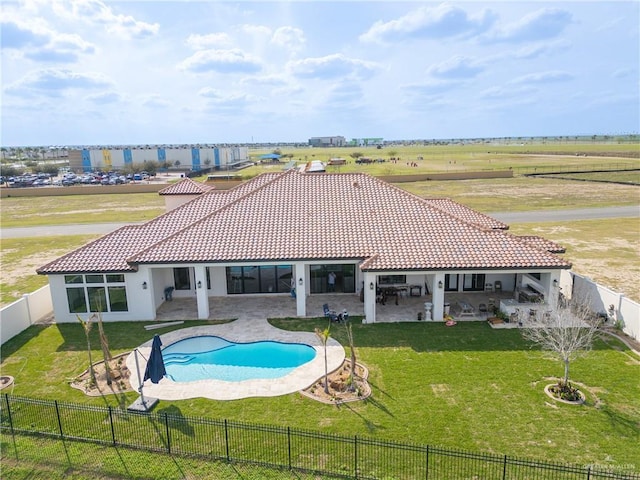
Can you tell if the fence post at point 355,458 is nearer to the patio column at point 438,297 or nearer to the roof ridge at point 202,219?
the patio column at point 438,297

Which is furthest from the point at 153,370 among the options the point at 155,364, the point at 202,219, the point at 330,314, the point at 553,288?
the point at 553,288

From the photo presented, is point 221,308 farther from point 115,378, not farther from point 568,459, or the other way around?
point 568,459

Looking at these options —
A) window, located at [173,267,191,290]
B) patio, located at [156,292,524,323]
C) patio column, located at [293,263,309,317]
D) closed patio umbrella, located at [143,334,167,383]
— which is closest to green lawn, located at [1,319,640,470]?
closed patio umbrella, located at [143,334,167,383]

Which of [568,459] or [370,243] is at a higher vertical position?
[370,243]

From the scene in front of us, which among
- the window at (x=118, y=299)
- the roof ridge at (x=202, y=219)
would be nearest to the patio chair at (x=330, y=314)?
the roof ridge at (x=202, y=219)

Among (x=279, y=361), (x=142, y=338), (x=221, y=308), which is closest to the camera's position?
(x=279, y=361)

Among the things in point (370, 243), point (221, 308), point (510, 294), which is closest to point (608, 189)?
point (510, 294)

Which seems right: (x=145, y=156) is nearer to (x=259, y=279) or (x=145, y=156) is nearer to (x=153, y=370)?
(x=259, y=279)
